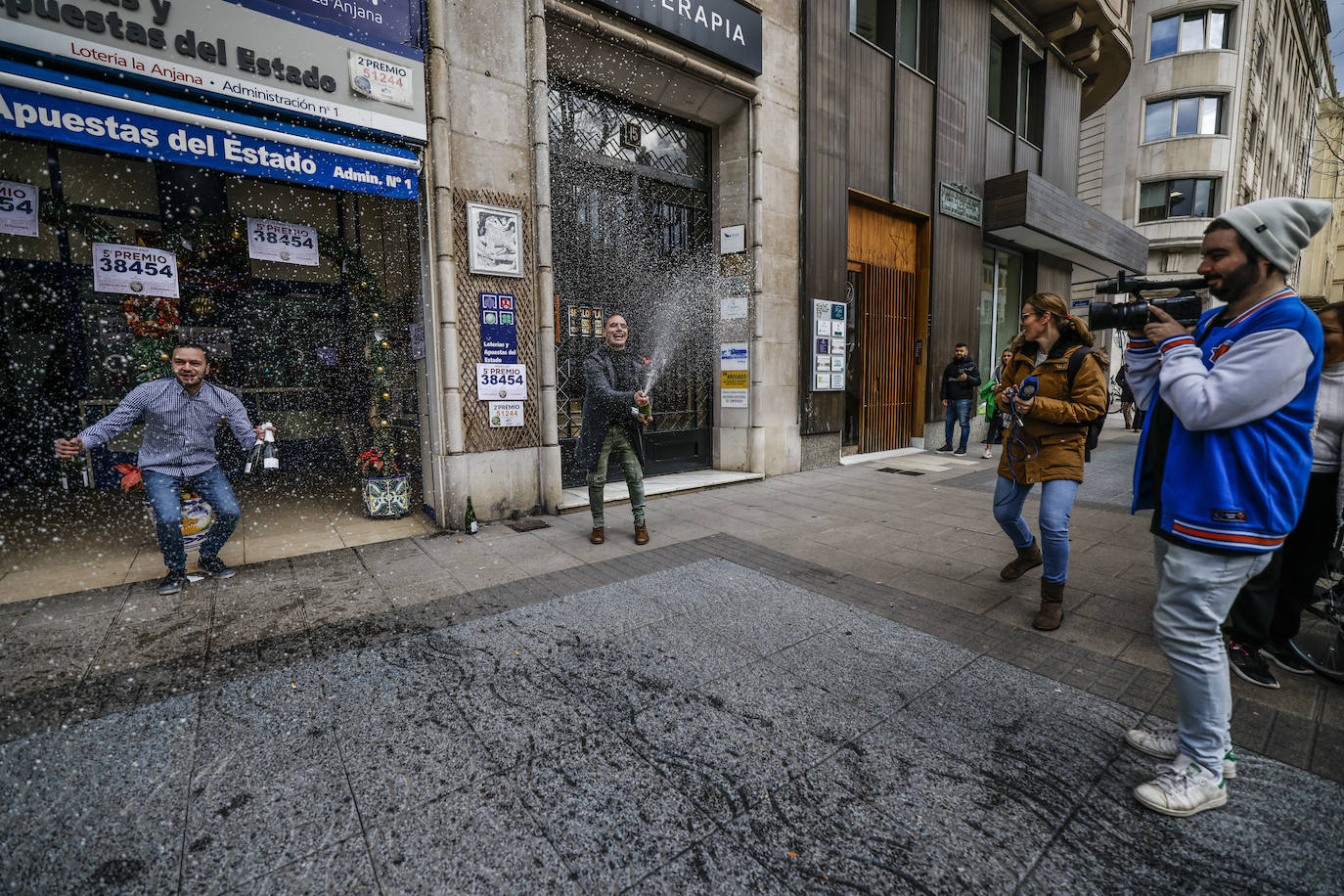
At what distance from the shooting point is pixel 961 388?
1125 cm

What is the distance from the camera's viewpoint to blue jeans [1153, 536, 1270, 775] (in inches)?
82.1

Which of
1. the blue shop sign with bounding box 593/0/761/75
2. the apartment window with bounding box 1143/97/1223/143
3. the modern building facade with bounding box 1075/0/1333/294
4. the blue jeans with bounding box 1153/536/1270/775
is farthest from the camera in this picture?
the apartment window with bounding box 1143/97/1223/143

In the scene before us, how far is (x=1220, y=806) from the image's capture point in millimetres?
2150

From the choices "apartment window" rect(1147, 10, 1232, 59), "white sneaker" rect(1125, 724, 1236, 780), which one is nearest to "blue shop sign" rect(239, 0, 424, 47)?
"white sneaker" rect(1125, 724, 1236, 780)

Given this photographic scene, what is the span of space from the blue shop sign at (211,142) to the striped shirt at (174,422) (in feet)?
6.24

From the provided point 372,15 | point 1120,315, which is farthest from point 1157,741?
point 372,15

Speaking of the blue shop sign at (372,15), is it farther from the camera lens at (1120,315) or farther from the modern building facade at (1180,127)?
the modern building facade at (1180,127)

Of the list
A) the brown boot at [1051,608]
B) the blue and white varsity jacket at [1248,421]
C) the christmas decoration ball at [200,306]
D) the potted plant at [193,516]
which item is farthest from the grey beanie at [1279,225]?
the christmas decoration ball at [200,306]

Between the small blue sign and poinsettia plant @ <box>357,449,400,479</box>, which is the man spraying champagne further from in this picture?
the small blue sign

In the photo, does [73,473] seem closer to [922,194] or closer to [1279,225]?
[1279,225]

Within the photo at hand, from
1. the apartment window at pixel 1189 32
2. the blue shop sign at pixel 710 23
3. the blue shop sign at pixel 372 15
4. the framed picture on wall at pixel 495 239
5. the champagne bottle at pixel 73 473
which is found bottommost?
the champagne bottle at pixel 73 473

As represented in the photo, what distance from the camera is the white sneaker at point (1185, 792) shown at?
209 cm

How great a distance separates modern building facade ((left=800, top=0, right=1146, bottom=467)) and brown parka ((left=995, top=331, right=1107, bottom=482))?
5687 mm

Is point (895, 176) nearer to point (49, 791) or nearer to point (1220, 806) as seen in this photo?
point (1220, 806)
